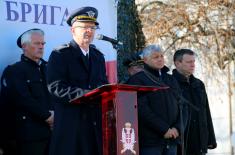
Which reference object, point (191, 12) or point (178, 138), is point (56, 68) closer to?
point (178, 138)

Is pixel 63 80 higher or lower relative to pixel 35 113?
higher

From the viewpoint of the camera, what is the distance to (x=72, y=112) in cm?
434

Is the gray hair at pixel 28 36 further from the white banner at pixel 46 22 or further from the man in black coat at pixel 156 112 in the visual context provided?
the man in black coat at pixel 156 112

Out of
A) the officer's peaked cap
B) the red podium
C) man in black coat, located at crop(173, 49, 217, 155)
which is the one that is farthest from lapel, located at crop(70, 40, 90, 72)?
man in black coat, located at crop(173, 49, 217, 155)

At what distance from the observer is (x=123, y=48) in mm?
7684

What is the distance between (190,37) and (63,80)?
10.0m

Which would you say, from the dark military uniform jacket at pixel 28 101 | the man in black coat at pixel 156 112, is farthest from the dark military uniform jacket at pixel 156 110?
the dark military uniform jacket at pixel 28 101

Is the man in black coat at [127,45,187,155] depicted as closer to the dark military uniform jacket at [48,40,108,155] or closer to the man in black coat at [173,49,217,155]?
the man in black coat at [173,49,217,155]

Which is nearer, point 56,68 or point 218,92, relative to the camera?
point 56,68

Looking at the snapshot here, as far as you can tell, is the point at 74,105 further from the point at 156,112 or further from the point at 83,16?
the point at 156,112

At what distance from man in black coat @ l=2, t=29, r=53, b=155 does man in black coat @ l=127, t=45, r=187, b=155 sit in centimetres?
92

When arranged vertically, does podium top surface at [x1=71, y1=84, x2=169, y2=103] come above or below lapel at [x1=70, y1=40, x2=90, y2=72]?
below

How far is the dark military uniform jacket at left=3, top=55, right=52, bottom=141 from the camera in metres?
5.35

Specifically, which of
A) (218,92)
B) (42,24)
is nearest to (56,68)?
(42,24)
